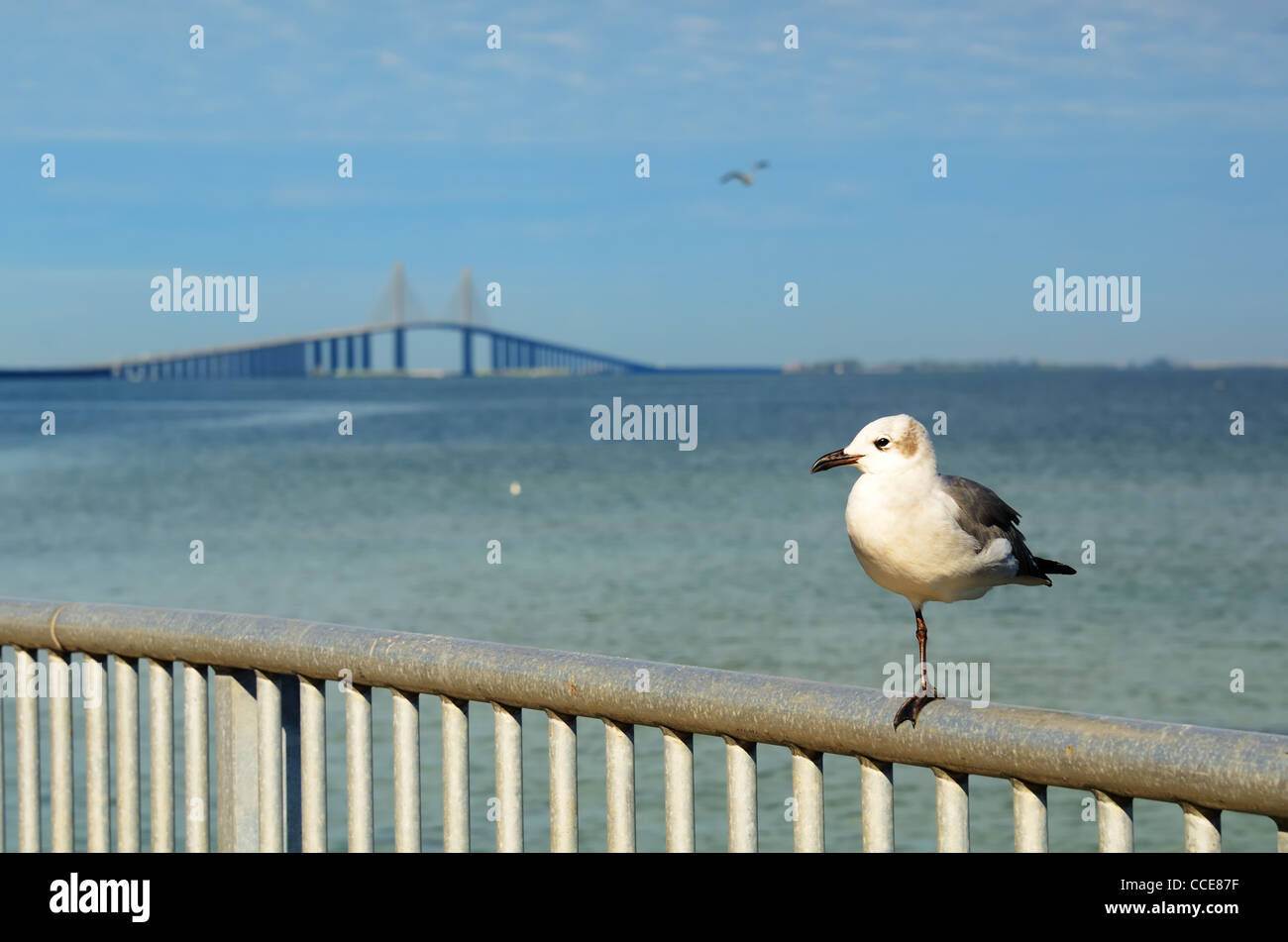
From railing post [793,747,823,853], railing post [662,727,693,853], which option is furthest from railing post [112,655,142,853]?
railing post [793,747,823,853]

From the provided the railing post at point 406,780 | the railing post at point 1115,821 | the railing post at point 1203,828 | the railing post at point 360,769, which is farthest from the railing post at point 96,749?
the railing post at point 1203,828

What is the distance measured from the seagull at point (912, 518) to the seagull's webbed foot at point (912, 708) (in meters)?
0.19

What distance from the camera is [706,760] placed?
14.3 metres

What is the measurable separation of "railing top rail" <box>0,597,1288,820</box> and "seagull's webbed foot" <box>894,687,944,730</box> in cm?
1

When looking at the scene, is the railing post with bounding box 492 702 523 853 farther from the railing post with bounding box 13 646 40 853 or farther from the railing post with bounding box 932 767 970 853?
the railing post with bounding box 13 646 40 853

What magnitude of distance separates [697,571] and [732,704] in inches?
1224

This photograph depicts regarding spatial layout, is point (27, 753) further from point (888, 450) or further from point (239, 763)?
point (888, 450)

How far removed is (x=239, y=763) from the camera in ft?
10.2

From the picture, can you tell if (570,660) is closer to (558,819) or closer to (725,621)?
(558,819)

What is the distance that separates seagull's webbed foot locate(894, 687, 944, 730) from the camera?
2.29 m

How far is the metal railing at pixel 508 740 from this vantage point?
212 cm
